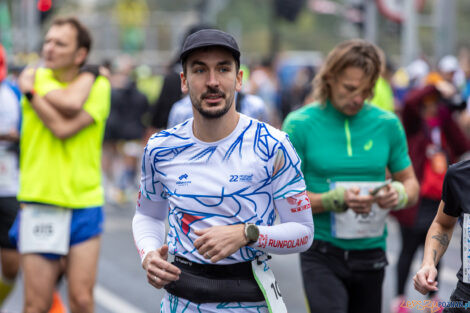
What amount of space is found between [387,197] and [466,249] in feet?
3.63

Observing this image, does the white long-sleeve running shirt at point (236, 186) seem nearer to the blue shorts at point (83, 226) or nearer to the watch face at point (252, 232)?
the watch face at point (252, 232)

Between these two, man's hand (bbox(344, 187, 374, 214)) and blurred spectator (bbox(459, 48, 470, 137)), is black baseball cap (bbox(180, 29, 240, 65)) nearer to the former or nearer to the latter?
man's hand (bbox(344, 187, 374, 214))

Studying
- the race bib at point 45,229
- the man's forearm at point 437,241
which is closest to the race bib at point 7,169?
the race bib at point 45,229

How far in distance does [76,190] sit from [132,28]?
44.5 meters

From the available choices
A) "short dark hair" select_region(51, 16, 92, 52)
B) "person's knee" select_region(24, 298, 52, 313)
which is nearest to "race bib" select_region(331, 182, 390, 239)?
"person's knee" select_region(24, 298, 52, 313)

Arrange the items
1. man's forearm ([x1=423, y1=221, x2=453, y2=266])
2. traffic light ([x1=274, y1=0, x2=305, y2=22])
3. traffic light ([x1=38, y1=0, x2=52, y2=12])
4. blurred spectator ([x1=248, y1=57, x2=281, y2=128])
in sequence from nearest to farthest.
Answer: man's forearm ([x1=423, y1=221, x2=453, y2=266])
traffic light ([x1=38, y1=0, x2=52, y2=12])
blurred spectator ([x1=248, y1=57, x2=281, y2=128])
traffic light ([x1=274, y1=0, x2=305, y2=22])

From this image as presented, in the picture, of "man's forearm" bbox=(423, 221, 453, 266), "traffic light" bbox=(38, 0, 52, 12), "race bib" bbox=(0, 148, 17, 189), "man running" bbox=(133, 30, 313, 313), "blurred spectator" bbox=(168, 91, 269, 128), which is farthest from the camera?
"traffic light" bbox=(38, 0, 52, 12)

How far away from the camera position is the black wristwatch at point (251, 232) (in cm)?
331

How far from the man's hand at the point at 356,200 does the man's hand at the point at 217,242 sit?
4.70 ft

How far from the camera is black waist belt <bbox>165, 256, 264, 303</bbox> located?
346 centimetres

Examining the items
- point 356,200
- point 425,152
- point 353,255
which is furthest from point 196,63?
point 425,152

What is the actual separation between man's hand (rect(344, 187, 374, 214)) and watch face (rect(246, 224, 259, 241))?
53.4 inches

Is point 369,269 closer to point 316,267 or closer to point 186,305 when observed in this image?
point 316,267

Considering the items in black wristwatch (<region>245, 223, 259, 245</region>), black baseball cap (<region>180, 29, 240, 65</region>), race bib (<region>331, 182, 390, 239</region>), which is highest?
black baseball cap (<region>180, 29, 240, 65</region>)
